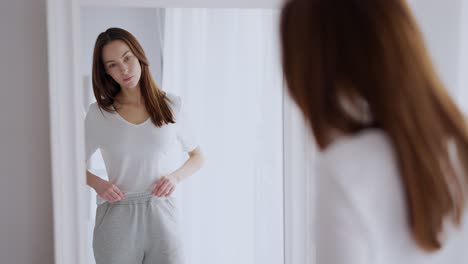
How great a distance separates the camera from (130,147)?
1335 mm

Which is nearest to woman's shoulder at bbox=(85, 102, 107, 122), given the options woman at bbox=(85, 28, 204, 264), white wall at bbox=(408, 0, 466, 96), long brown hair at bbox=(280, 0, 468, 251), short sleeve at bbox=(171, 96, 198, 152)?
woman at bbox=(85, 28, 204, 264)

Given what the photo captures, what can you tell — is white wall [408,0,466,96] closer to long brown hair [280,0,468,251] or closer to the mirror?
the mirror

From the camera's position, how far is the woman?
52.2 inches

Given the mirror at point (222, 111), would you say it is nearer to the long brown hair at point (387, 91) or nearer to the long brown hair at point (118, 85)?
→ the long brown hair at point (118, 85)

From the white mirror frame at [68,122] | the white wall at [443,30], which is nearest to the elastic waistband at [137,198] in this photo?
the white mirror frame at [68,122]

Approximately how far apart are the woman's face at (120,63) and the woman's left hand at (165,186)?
29 cm

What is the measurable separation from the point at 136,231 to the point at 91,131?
309 mm

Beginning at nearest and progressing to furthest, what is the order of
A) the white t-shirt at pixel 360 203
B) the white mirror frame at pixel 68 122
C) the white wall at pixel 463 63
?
the white t-shirt at pixel 360 203
the white mirror frame at pixel 68 122
the white wall at pixel 463 63

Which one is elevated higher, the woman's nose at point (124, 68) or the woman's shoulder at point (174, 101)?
the woman's nose at point (124, 68)

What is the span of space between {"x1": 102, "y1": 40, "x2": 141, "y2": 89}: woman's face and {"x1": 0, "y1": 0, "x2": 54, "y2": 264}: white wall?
0.54ft

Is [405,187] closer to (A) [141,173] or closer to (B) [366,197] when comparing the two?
(B) [366,197]

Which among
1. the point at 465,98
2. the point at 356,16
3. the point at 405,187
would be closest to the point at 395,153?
the point at 405,187

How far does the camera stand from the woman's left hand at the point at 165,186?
4.49ft

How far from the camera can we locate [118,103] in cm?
134
